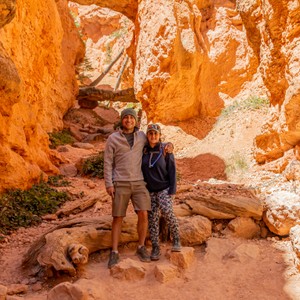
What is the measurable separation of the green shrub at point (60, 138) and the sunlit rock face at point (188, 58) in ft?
12.4

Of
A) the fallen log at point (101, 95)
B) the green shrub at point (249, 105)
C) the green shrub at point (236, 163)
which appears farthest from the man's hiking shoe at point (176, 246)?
the fallen log at point (101, 95)

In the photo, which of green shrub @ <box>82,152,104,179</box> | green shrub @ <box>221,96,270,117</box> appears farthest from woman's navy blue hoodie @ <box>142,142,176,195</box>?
green shrub @ <box>221,96,270,117</box>

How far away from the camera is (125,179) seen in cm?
370

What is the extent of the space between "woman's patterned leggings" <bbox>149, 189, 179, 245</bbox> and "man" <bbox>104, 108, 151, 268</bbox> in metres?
0.13

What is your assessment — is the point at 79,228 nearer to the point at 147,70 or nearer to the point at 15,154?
the point at 15,154

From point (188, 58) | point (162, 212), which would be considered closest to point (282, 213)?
point (162, 212)

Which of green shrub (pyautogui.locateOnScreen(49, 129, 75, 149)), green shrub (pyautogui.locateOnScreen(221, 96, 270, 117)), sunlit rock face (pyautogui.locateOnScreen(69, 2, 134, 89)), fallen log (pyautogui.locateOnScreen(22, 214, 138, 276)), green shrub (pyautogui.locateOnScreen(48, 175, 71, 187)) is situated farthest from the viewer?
sunlit rock face (pyautogui.locateOnScreen(69, 2, 134, 89))

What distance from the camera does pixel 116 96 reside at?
62.0 ft

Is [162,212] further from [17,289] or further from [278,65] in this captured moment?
[278,65]

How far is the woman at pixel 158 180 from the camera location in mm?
3793

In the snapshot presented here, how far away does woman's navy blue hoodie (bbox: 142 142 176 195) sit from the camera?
3793mm

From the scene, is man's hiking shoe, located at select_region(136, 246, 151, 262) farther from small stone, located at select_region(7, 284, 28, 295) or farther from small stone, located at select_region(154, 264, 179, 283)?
small stone, located at select_region(7, 284, 28, 295)

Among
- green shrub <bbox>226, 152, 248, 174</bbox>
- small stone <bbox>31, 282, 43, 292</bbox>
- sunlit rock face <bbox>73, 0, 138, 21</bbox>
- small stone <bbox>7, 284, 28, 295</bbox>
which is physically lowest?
small stone <bbox>31, 282, 43, 292</bbox>

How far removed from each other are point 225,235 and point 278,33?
14.6 feet
